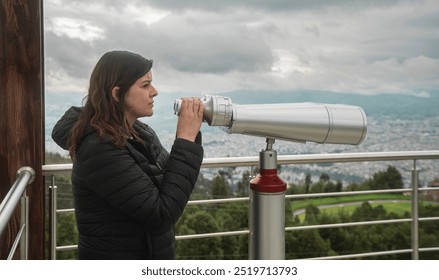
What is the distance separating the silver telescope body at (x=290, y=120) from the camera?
827mm

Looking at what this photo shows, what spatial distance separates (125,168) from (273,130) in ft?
0.87

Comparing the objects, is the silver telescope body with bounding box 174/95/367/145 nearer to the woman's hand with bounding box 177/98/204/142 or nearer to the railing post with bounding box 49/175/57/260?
the woman's hand with bounding box 177/98/204/142

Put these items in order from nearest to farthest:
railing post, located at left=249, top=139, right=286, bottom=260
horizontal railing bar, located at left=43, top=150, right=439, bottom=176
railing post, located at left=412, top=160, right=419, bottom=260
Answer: railing post, located at left=249, top=139, right=286, bottom=260 < horizontal railing bar, located at left=43, top=150, right=439, bottom=176 < railing post, located at left=412, top=160, right=419, bottom=260

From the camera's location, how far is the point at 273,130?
0.84 meters

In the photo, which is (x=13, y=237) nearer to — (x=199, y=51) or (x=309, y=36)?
(x=199, y=51)

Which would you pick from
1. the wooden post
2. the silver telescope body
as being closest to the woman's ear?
the silver telescope body

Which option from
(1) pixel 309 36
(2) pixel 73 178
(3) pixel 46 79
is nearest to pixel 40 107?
(3) pixel 46 79

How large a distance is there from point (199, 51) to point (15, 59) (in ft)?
2.19

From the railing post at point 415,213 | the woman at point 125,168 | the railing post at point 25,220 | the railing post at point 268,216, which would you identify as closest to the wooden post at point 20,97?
the railing post at point 25,220

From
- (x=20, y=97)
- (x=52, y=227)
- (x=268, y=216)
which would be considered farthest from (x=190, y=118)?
(x=52, y=227)

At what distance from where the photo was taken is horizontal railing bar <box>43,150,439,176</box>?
1.52 metres

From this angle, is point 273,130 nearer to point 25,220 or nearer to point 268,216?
point 268,216

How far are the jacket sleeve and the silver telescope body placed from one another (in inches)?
3.3

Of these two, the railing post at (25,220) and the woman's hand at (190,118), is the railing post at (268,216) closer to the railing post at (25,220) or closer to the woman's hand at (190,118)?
the woman's hand at (190,118)
